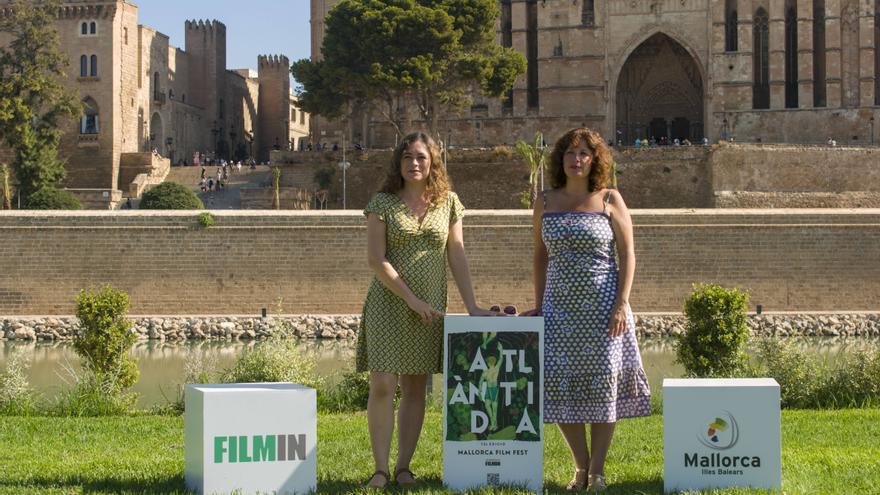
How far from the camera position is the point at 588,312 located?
6344 mm

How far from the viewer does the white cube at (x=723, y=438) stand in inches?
240

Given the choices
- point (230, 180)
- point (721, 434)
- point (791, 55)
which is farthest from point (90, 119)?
point (721, 434)

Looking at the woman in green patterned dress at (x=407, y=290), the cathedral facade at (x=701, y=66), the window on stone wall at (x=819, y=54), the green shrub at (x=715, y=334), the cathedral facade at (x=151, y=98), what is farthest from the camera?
the window on stone wall at (x=819, y=54)

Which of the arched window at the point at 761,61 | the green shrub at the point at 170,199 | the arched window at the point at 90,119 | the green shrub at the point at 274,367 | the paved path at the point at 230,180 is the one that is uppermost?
the arched window at the point at 761,61

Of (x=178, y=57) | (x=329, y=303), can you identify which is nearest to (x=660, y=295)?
(x=329, y=303)

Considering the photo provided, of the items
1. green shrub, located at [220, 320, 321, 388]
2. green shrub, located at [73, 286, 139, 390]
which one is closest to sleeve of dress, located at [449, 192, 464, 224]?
green shrub, located at [220, 320, 321, 388]

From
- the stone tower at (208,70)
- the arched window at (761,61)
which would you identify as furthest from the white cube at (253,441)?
the stone tower at (208,70)

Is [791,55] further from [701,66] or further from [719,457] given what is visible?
[719,457]

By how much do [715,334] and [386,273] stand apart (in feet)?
22.3

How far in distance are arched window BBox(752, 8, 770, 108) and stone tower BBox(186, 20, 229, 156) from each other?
19.8m

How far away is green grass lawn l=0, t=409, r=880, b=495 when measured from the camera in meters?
6.32

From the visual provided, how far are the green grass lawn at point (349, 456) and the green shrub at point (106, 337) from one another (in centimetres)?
251

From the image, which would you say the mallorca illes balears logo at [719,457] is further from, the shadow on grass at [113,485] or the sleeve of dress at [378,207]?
the shadow on grass at [113,485]

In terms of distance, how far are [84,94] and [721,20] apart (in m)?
19.8
